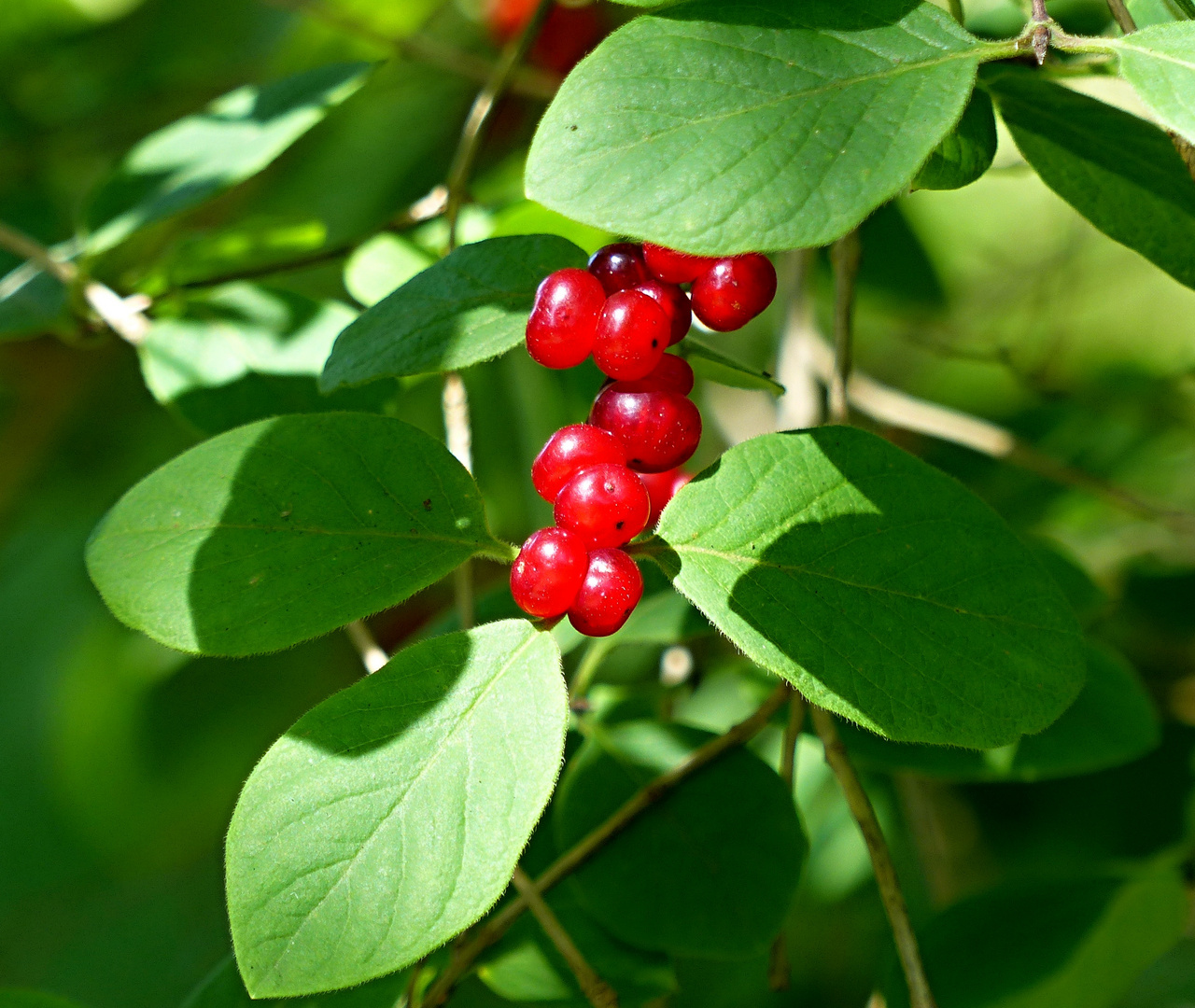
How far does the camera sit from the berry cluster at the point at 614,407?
59 cm

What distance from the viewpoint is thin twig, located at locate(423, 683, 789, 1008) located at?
83cm

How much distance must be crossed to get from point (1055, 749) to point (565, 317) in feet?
2.08

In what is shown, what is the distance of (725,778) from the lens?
89cm

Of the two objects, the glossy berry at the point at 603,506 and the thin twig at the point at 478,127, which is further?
the thin twig at the point at 478,127

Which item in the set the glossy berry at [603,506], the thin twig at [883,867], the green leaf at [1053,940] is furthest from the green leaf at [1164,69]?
the green leaf at [1053,940]

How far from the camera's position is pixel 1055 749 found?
951 millimetres

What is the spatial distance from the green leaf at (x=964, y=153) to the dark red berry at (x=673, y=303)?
0.50ft

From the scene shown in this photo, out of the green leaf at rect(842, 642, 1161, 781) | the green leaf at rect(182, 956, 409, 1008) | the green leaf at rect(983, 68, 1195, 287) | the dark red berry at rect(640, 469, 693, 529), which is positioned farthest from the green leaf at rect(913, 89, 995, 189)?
the green leaf at rect(182, 956, 409, 1008)

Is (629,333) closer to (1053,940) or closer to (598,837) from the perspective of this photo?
(598,837)

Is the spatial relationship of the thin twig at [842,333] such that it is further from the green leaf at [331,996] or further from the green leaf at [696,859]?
the green leaf at [331,996]

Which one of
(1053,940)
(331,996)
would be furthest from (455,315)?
(1053,940)

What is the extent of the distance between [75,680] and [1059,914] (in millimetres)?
1740

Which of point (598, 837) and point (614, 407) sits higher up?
point (614, 407)

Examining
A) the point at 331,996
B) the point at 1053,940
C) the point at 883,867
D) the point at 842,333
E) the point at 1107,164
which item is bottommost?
the point at 1053,940
